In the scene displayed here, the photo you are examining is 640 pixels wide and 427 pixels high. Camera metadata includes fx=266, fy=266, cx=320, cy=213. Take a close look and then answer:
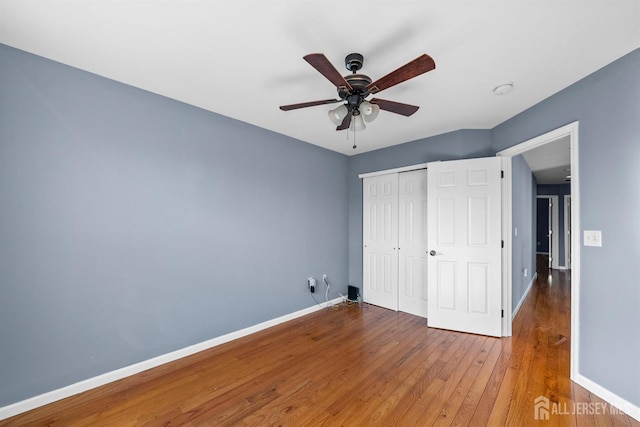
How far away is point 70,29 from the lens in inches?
64.7

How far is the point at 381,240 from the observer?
160 inches

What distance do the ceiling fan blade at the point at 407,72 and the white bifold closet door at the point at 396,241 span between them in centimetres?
218

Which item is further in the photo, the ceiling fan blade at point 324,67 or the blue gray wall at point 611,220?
the blue gray wall at point 611,220

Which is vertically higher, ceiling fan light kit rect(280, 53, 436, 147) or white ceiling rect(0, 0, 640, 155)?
white ceiling rect(0, 0, 640, 155)

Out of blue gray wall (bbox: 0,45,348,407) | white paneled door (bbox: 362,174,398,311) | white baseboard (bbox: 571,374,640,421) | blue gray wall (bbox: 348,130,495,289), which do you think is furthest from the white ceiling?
white baseboard (bbox: 571,374,640,421)

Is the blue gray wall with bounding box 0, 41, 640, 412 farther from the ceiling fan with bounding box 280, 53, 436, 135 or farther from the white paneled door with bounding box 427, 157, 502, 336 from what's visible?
the ceiling fan with bounding box 280, 53, 436, 135

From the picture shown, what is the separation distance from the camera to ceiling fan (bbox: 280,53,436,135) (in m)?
1.46

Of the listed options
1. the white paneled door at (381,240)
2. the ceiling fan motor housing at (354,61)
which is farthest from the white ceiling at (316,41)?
the white paneled door at (381,240)

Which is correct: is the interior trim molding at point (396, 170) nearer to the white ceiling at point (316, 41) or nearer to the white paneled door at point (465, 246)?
the white paneled door at point (465, 246)

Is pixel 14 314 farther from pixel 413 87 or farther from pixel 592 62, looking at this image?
pixel 592 62

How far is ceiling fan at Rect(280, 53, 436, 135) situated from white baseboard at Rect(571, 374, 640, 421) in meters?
2.46

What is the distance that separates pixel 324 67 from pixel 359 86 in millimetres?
412

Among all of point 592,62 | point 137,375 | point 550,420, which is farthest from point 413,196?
point 137,375

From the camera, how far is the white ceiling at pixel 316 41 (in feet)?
4.81
